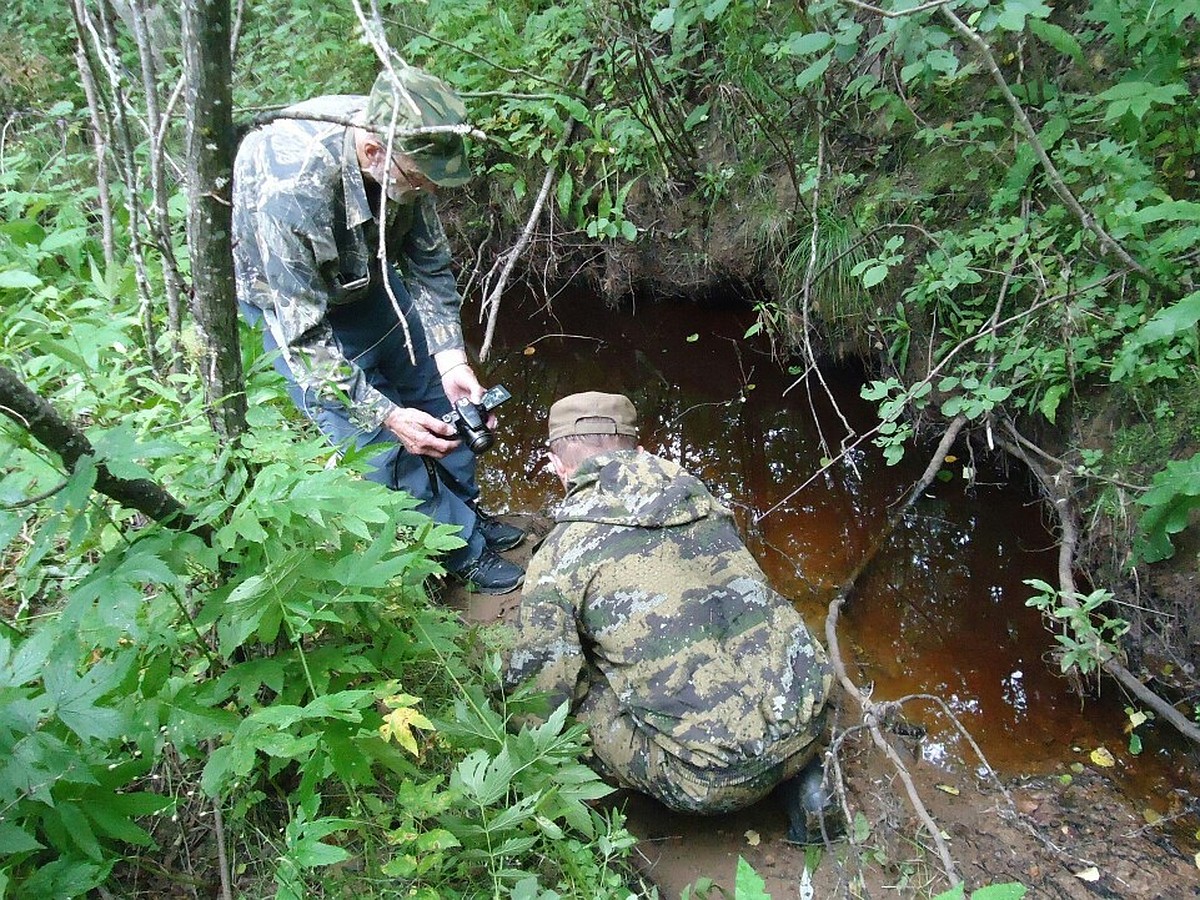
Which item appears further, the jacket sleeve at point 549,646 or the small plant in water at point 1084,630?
the small plant in water at point 1084,630

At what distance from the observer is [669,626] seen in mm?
2664

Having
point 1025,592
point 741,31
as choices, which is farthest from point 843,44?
point 1025,592

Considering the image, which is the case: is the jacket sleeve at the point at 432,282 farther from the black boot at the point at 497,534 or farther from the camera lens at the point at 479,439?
the black boot at the point at 497,534

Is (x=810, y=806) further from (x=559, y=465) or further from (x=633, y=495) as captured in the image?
(x=559, y=465)

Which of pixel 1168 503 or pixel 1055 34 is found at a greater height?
pixel 1055 34

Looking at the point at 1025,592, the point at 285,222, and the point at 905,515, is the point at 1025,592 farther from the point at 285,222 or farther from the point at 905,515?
the point at 285,222

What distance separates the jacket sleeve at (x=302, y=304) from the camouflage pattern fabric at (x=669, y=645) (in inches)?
37.9

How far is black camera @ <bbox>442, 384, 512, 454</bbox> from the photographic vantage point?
326cm

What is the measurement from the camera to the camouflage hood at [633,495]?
9.11 ft

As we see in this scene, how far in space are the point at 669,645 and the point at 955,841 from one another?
140 centimetres

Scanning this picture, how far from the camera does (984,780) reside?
3.19m

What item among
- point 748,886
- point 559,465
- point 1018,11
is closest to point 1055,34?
point 1018,11

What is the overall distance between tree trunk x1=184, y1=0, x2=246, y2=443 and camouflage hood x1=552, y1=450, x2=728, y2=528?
4.31 feet

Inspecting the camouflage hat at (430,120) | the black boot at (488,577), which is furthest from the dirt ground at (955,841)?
the camouflage hat at (430,120)
